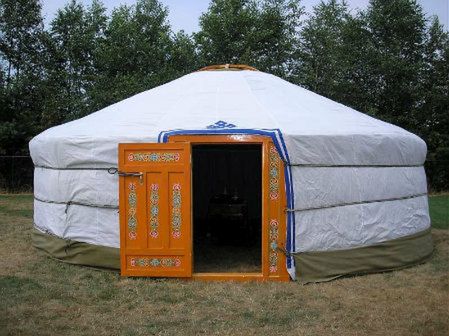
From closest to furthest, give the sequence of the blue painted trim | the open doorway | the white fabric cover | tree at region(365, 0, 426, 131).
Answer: the blue painted trim < the white fabric cover < the open doorway < tree at region(365, 0, 426, 131)

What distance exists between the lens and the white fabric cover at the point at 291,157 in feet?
17.4

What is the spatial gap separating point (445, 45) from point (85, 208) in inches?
522

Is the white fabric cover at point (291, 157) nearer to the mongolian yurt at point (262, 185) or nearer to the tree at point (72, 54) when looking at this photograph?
the mongolian yurt at point (262, 185)

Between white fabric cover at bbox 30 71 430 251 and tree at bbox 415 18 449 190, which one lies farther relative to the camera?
tree at bbox 415 18 449 190

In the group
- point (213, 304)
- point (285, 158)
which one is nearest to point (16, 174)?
point (285, 158)

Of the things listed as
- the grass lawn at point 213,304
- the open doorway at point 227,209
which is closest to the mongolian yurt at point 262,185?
the open doorway at point 227,209

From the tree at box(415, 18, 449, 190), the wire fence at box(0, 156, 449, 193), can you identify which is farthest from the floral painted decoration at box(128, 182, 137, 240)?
the tree at box(415, 18, 449, 190)

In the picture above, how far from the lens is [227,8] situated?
16703 millimetres

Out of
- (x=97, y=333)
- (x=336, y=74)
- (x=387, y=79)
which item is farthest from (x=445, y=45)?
(x=97, y=333)

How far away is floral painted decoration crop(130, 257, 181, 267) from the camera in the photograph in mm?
5250

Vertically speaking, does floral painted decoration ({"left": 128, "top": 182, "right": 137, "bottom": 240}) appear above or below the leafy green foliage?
below

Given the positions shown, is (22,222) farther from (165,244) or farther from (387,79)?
(387,79)

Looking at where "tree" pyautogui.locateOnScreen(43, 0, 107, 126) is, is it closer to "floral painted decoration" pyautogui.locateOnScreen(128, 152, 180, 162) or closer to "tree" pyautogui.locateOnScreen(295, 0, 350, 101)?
"tree" pyautogui.locateOnScreen(295, 0, 350, 101)

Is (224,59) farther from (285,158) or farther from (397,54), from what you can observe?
(285,158)
